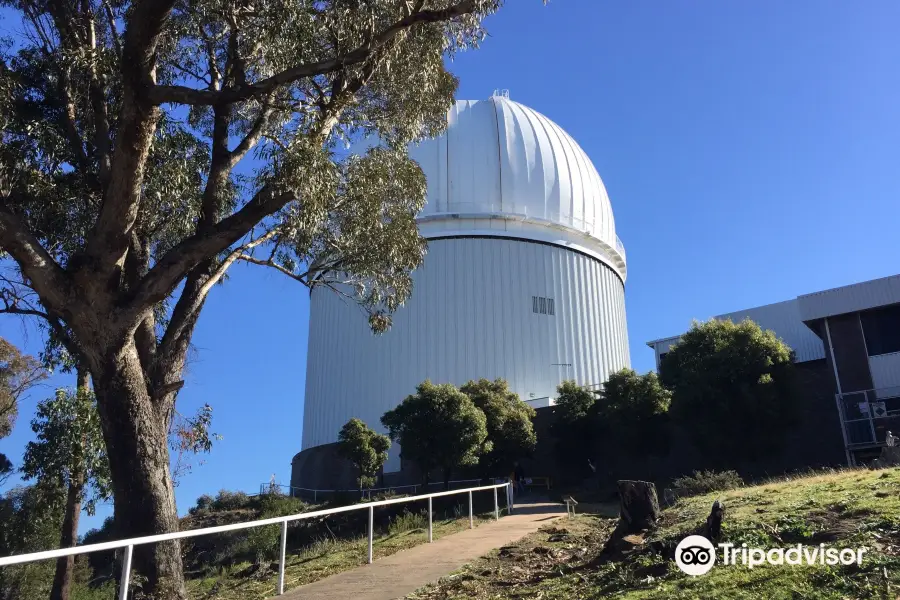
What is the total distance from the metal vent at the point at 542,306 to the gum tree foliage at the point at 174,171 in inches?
901

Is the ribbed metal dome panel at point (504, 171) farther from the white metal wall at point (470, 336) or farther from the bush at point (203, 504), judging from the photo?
the bush at point (203, 504)

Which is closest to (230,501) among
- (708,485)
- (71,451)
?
(71,451)

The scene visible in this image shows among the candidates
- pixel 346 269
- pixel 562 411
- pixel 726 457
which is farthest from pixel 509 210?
pixel 346 269

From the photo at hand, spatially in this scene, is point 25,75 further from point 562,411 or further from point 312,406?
point 312,406

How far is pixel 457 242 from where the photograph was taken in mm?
36844

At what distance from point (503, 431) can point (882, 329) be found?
1358 cm

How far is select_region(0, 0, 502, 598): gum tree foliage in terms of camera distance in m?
9.13

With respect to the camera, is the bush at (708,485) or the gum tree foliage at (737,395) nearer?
the bush at (708,485)

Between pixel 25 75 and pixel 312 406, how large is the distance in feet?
95.7

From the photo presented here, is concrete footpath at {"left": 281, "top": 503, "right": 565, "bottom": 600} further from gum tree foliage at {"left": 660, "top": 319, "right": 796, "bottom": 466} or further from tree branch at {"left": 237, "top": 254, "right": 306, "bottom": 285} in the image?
gum tree foliage at {"left": 660, "top": 319, "right": 796, "bottom": 466}

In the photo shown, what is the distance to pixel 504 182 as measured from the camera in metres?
37.2

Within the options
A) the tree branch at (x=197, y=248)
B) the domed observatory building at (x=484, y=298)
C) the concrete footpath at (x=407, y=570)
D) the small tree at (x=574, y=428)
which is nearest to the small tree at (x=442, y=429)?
the small tree at (x=574, y=428)

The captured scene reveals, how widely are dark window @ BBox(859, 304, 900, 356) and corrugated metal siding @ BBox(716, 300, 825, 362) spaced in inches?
484

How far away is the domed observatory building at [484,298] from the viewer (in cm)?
3541
